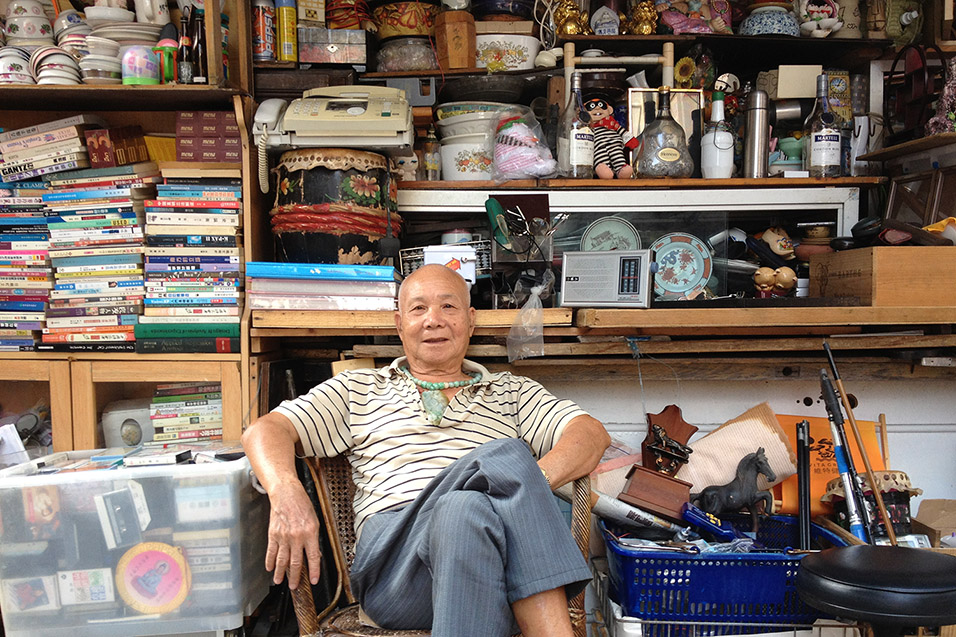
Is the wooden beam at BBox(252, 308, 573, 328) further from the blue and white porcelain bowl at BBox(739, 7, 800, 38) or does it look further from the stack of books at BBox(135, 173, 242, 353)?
the blue and white porcelain bowl at BBox(739, 7, 800, 38)

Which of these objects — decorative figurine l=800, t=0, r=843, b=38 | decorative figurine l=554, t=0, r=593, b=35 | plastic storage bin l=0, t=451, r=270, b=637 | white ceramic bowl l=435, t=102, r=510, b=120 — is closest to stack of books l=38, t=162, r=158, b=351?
plastic storage bin l=0, t=451, r=270, b=637

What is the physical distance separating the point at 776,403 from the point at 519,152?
52.8 inches

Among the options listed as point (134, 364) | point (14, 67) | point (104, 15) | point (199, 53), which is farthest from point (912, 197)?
point (14, 67)

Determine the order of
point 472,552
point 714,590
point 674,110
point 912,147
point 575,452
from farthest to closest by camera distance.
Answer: point 674,110, point 912,147, point 714,590, point 575,452, point 472,552

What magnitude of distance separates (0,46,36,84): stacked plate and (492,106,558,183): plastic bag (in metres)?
1.63

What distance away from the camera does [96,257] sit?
237 centimetres

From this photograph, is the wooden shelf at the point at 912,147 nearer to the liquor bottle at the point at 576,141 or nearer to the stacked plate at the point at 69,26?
the liquor bottle at the point at 576,141

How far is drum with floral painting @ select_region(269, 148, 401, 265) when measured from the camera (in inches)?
90.0

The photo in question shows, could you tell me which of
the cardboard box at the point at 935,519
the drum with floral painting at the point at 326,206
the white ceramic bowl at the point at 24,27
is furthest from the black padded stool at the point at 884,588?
the white ceramic bowl at the point at 24,27

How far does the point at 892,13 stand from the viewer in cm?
279

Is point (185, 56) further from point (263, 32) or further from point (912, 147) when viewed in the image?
point (912, 147)

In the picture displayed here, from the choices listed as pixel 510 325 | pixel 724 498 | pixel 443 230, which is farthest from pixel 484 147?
pixel 724 498

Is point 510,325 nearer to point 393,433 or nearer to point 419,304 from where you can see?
point 419,304

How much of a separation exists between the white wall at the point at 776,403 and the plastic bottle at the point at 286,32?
1673 millimetres
